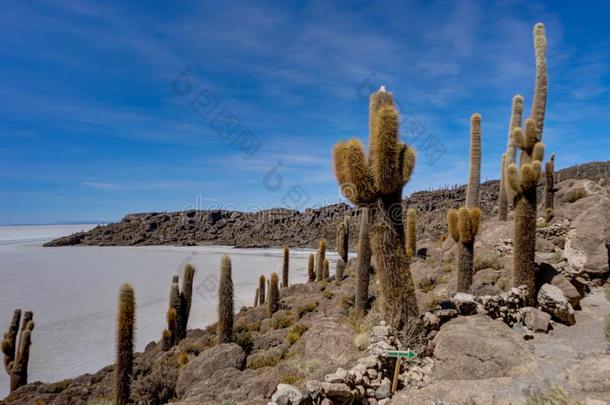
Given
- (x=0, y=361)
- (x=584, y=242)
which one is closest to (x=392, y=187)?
(x=584, y=242)

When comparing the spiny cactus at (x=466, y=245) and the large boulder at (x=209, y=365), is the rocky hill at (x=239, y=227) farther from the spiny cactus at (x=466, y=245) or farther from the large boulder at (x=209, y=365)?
the large boulder at (x=209, y=365)

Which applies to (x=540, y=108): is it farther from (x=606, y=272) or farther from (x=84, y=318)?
(x=84, y=318)

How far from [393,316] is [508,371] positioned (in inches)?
85.1

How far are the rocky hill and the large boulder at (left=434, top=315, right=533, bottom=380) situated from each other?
50.3 meters

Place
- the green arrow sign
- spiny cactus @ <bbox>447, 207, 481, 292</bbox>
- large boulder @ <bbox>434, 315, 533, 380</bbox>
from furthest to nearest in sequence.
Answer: spiny cactus @ <bbox>447, 207, 481, 292</bbox>, large boulder @ <bbox>434, 315, 533, 380</bbox>, the green arrow sign

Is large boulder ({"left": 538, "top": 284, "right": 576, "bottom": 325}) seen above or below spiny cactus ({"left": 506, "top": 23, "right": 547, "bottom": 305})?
Answer: below

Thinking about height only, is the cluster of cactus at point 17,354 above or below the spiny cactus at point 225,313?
below

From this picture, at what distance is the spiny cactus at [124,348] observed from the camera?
9.00 metres

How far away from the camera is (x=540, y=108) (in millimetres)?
14227

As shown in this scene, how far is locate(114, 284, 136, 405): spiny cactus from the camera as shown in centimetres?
900

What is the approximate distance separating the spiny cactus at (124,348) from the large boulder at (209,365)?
3.92ft

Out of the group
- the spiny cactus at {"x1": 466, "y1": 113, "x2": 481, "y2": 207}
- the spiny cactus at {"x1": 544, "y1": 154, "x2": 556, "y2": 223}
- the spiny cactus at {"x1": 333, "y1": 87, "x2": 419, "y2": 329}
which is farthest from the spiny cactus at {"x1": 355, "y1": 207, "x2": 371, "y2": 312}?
the spiny cactus at {"x1": 544, "y1": 154, "x2": 556, "y2": 223}

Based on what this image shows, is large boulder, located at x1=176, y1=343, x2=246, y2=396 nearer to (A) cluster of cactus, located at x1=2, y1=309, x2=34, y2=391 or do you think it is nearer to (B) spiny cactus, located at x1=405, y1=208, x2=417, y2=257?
(A) cluster of cactus, located at x1=2, y1=309, x2=34, y2=391

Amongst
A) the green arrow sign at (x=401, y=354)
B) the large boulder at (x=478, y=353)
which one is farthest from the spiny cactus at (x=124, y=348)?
the large boulder at (x=478, y=353)
